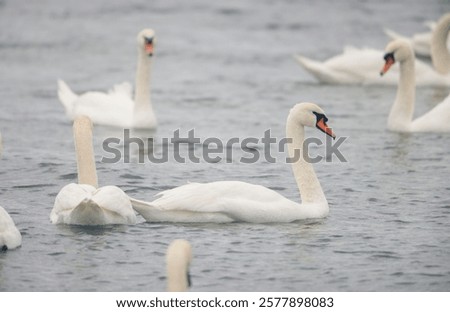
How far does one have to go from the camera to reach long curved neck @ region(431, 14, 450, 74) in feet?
72.8

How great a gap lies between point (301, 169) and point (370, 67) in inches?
359

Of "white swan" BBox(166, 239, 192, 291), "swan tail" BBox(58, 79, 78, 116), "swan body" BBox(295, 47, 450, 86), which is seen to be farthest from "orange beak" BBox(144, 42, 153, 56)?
"white swan" BBox(166, 239, 192, 291)

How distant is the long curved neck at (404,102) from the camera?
59.6 feet

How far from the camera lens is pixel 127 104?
63.2ft

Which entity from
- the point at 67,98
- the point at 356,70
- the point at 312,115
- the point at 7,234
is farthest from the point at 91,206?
the point at 356,70

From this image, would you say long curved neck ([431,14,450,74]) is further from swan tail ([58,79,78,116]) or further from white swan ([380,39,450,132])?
swan tail ([58,79,78,116])

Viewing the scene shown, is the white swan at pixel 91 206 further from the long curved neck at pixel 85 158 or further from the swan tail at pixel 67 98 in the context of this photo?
the swan tail at pixel 67 98

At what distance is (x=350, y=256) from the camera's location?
11.8 m

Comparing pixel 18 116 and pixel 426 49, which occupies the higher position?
pixel 426 49

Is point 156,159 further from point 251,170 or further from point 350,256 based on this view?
point 350,256

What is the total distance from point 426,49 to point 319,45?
2320mm

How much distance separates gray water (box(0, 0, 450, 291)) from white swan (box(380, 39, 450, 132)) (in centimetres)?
29

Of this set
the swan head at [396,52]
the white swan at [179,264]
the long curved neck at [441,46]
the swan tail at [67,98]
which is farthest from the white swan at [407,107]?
the white swan at [179,264]
